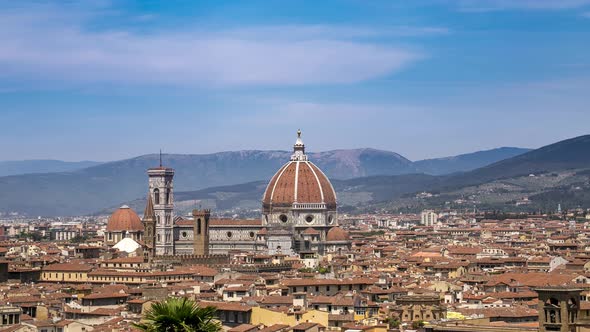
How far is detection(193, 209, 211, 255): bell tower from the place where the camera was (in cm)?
14188

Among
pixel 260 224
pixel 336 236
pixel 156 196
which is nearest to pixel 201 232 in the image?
pixel 260 224

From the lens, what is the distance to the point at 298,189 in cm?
14612

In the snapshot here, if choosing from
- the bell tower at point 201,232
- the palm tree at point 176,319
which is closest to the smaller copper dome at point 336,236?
the bell tower at point 201,232

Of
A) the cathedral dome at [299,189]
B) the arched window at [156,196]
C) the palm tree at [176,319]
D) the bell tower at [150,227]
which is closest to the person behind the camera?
the palm tree at [176,319]

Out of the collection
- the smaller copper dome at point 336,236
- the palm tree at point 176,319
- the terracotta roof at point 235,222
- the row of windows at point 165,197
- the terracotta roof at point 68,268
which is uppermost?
the row of windows at point 165,197

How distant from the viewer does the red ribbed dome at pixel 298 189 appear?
145500 millimetres

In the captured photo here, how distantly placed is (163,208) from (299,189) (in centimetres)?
1424

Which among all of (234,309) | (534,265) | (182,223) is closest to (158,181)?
(182,223)

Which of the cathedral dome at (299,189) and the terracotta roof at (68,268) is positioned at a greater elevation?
the cathedral dome at (299,189)

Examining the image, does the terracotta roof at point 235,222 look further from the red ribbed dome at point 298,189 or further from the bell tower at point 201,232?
the red ribbed dome at point 298,189

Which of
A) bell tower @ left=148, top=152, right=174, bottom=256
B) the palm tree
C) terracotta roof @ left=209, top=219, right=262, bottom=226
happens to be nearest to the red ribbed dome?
terracotta roof @ left=209, top=219, right=262, bottom=226

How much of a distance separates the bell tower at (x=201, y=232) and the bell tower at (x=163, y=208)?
3196 millimetres

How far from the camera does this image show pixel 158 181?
152m

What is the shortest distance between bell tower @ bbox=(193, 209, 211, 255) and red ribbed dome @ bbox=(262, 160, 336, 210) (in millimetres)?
7360
